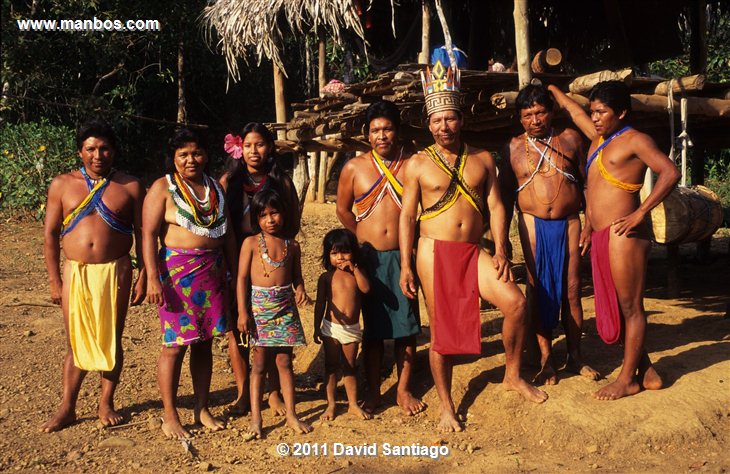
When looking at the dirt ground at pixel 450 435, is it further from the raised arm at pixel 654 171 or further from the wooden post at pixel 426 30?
the wooden post at pixel 426 30

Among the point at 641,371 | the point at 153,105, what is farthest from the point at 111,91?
the point at 641,371

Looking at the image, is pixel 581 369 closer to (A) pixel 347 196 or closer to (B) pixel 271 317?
(A) pixel 347 196

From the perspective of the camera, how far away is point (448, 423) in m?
4.45

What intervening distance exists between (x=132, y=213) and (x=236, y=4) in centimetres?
669

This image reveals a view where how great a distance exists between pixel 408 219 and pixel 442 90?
767 mm

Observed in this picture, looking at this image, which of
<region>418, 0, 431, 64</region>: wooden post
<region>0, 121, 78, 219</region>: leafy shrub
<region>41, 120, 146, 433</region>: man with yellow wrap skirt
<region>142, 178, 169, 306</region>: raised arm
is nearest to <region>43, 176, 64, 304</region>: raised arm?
<region>41, 120, 146, 433</region>: man with yellow wrap skirt

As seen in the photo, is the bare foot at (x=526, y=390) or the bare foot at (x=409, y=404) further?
the bare foot at (x=409, y=404)

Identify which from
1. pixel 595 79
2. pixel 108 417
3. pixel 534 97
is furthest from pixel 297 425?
pixel 595 79

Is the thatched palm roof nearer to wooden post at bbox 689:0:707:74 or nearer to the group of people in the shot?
wooden post at bbox 689:0:707:74

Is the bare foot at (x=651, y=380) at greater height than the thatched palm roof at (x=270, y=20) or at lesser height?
lesser

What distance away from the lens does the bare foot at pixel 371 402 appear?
4824mm

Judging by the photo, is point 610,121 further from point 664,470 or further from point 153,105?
point 153,105

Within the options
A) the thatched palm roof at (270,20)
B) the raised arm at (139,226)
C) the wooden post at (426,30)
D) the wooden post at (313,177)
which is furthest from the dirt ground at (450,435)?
the wooden post at (313,177)

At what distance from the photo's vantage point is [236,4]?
34.7 feet
